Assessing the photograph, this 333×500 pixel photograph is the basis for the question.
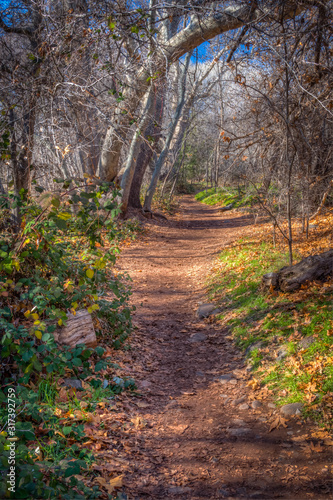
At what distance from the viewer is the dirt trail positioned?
2527 millimetres

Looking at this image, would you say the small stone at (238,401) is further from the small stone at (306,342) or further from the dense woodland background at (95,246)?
the small stone at (306,342)

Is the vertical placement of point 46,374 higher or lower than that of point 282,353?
higher

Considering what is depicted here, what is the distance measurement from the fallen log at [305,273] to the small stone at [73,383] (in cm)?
338

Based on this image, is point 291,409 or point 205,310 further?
point 205,310

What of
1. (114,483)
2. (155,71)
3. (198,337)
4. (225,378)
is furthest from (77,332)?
(155,71)

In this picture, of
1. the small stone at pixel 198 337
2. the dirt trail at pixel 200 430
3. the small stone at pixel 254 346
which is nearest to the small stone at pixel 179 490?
the dirt trail at pixel 200 430

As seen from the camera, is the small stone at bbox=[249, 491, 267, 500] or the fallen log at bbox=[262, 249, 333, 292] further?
the fallen log at bbox=[262, 249, 333, 292]

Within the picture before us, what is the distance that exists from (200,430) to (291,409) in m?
0.91

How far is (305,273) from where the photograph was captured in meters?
5.29

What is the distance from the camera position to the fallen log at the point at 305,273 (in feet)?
17.2

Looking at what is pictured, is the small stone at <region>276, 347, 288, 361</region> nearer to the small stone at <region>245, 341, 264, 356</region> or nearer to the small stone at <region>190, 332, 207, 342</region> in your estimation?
the small stone at <region>245, 341, 264, 356</region>

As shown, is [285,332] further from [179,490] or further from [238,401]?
[179,490]

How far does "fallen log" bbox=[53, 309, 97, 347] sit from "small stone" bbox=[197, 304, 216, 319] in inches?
100

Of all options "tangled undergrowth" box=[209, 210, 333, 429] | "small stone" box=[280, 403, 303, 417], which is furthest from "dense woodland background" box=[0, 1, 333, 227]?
"small stone" box=[280, 403, 303, 417]
